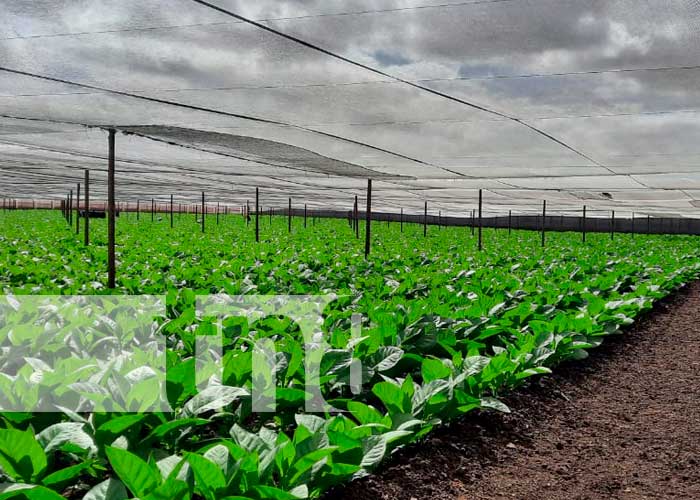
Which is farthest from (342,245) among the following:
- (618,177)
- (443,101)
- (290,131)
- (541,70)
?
(541,70)

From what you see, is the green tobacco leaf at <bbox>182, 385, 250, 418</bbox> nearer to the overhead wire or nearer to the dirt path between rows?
the dirt path between rows

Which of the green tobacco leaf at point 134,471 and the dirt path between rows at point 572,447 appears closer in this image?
the green tobacco leaf at point 134,471

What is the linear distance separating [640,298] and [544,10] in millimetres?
4830

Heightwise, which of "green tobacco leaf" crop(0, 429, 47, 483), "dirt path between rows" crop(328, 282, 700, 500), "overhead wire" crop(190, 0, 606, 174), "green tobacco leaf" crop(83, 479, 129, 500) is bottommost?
"dirt path between rows" crop(328, 282, 700, 500)

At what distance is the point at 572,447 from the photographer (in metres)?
3.28

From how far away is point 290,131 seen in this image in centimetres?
648

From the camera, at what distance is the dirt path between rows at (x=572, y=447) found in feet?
8.96

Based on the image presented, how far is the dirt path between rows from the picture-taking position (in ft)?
8.96
